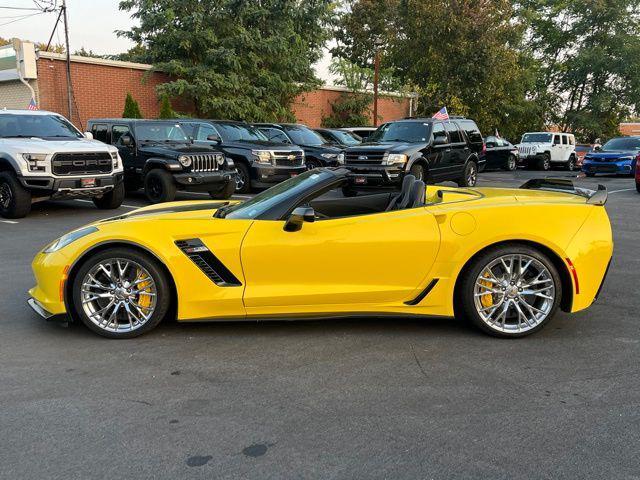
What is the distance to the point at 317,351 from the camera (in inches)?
168

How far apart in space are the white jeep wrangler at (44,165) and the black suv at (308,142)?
21.1 ft

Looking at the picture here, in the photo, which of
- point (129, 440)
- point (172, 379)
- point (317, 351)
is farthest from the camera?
point (317, 351)

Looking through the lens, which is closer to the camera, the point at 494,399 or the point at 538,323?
the point at 494,399

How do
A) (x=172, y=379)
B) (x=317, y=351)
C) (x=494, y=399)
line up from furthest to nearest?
(x=317, y=351)
(x=172, y=379)
(x=494, y=399)

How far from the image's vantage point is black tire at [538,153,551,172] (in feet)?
90.9

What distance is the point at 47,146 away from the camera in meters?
10.6

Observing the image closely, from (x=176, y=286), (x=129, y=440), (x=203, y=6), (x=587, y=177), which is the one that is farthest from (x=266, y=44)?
(x=129, y=440)

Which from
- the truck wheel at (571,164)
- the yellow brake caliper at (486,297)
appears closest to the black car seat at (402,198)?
the yellow brake caliper at (486,297)

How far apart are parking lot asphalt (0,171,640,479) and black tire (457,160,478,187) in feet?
37.8

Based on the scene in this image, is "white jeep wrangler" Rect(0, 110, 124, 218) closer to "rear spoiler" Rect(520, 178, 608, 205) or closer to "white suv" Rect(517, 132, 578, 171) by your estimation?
"rear spoiler" Rect(520, 178, 608, 205)

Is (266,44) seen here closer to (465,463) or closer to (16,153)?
(16,153)

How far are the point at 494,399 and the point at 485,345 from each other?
92 centimetres

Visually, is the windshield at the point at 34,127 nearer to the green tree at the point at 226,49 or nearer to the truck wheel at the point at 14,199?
the truck wheel at the point at 14,199

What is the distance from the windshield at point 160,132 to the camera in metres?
13.3
